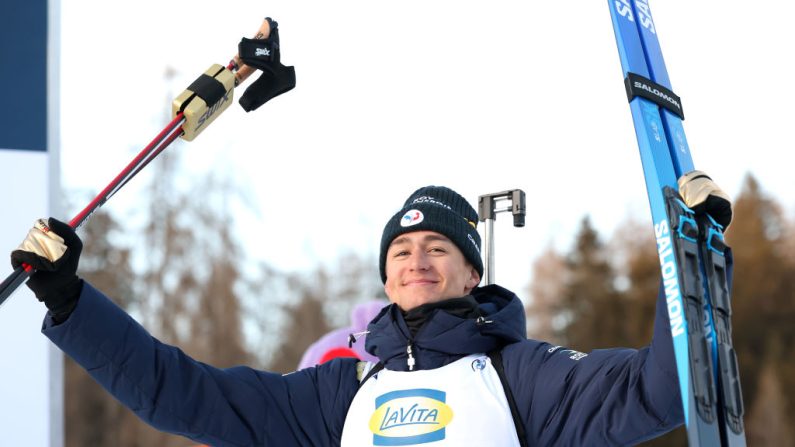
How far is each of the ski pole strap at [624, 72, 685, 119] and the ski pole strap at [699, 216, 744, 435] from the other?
42 centimetres

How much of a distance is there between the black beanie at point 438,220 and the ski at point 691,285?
26.5 inches

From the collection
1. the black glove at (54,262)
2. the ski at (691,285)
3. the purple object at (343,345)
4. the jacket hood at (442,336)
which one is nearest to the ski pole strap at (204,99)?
the black glove at (54,262)

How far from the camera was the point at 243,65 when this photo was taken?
9.34 feet

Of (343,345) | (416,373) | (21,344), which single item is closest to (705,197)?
(416,373)

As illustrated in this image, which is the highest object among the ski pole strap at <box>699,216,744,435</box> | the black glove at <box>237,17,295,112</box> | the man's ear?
the black glove at <box>237,17,295,112</box>

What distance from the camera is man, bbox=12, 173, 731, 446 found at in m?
2.24

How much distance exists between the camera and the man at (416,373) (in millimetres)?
2240

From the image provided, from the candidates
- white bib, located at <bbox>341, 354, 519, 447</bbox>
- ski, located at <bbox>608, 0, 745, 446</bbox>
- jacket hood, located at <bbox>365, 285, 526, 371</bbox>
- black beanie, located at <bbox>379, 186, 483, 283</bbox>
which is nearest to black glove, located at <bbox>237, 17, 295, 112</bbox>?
black beanie, located at <bbox>379, 186, 483, 283</bbox>

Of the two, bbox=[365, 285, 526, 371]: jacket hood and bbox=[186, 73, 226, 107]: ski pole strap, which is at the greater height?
bbox=[186, 73, 226, 107]: ski pole strap

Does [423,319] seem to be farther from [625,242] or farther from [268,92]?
[625,242]

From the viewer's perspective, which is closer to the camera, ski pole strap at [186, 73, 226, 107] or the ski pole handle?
ski pole strap at [186, 73, 226, 107]

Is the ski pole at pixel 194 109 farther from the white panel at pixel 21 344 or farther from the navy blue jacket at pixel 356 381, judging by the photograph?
the white panel at pixel 21 344

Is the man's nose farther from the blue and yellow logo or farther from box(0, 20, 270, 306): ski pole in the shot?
box(0, 20, 270, 306): ski pole

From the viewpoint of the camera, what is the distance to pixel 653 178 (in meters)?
2.29
